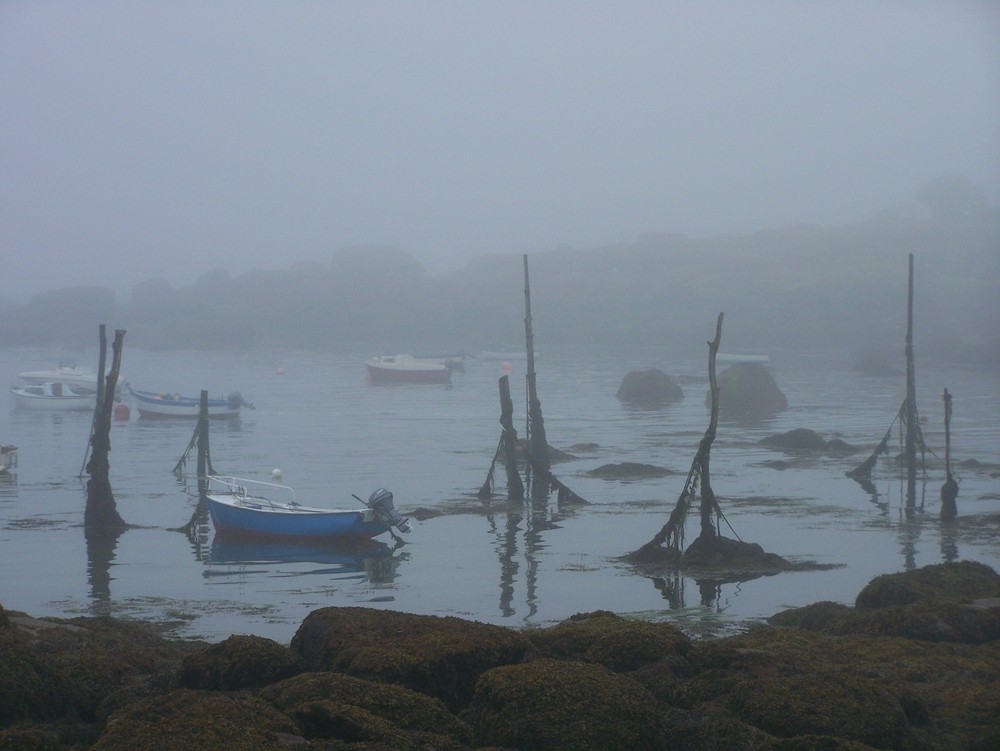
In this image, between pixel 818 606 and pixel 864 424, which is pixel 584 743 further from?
pixel 864 424

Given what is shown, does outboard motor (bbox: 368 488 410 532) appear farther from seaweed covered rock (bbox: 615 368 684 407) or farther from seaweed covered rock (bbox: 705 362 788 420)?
seaweed covered rock (bbox: 615 368 684 407)

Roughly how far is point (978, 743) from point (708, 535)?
11.8m

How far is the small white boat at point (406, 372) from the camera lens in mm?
92188

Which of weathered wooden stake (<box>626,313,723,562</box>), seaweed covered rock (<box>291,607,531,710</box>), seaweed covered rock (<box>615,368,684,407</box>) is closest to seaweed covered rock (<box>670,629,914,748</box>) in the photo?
seaweed covered rock (<box>291,607,531,710</box>)

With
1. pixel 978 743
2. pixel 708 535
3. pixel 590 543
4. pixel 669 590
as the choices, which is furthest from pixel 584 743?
pixel 590 543

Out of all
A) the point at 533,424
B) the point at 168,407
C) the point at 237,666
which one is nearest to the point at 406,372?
the point at 168,407

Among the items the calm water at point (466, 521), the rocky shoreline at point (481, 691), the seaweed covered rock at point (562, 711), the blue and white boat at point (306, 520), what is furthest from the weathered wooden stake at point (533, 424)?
the seaweed covered rock at point (562, 711)

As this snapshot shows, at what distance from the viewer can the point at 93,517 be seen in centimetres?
2633

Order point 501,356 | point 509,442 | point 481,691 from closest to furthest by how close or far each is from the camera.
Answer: point 481,691
point 509,442
point 501,356

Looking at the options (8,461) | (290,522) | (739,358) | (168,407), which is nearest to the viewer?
(290,522)

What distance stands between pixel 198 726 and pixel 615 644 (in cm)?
447

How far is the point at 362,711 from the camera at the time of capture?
8586mm

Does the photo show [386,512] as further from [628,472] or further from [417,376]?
[417,376]

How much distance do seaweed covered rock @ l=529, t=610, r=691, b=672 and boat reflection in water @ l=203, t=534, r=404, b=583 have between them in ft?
35.1
